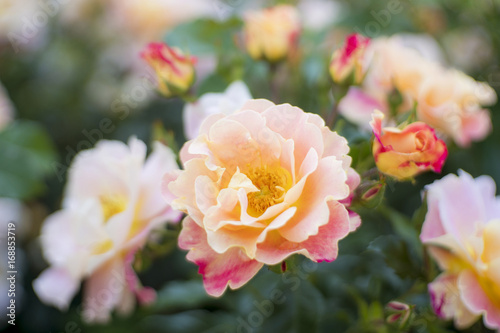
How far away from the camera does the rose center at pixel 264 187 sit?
1.37 feet

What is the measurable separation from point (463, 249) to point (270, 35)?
314mm

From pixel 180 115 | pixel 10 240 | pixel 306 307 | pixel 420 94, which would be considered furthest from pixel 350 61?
pixel 10 240

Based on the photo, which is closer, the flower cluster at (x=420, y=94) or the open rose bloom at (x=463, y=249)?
the open rose bloom at (x=463, y=249)

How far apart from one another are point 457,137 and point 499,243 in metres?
0.17

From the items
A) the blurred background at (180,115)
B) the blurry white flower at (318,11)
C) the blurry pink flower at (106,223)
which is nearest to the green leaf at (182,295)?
the blurred background at (180,115)

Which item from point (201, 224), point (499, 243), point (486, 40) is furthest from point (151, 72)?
point (486, 40)

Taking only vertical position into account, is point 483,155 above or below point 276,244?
below

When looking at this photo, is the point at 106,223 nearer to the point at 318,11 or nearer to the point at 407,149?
the point at 407,149

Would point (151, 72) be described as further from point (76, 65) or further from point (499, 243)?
point (76, 65)

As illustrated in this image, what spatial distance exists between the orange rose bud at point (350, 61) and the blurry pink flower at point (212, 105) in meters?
0.10

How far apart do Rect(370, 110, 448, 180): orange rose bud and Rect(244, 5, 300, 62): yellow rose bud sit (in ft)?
0.72

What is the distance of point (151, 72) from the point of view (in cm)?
58

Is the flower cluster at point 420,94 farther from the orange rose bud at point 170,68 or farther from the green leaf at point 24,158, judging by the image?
the green leaf at point 24,158

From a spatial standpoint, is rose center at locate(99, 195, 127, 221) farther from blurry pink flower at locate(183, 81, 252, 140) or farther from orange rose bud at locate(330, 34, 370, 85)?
orange rose bud at locate(330, 34, 370, 85)
